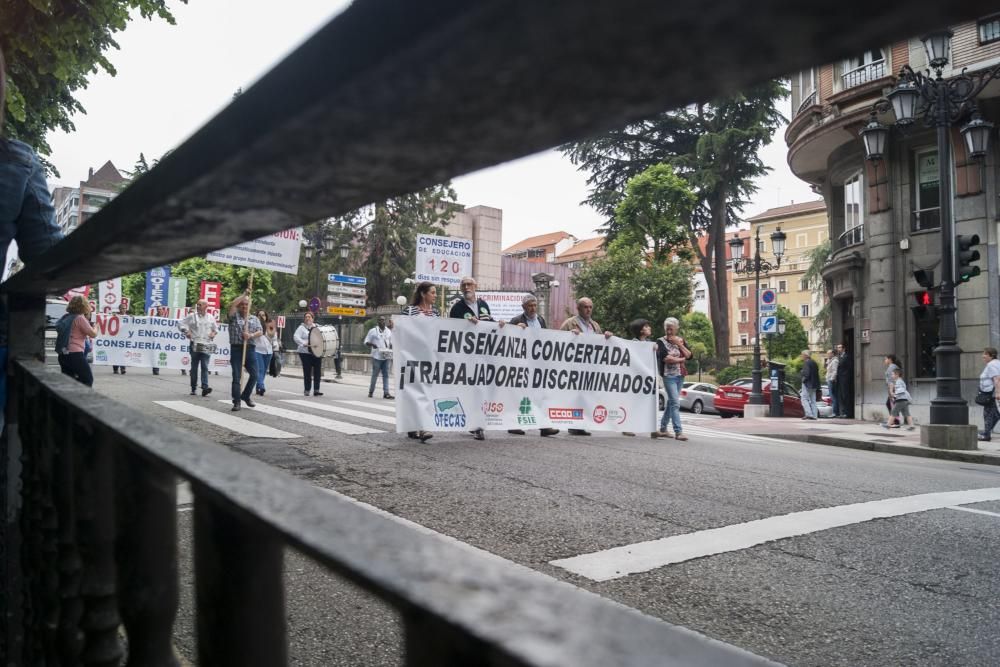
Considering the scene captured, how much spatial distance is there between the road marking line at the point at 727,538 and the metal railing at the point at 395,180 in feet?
9.45

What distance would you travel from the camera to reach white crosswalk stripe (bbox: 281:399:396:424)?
10609 millimetres

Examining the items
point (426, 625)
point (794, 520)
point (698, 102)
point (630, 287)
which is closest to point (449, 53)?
point (698, 102)

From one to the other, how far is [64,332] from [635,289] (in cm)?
3400

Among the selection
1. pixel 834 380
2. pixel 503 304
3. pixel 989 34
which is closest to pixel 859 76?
pixel 989 34

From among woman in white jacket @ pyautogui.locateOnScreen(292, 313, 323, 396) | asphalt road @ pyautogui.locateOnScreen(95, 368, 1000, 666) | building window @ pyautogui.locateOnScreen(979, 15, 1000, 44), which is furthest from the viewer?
building window @ pyautogui.locateOnScreen(979, 15, 1000, 44)

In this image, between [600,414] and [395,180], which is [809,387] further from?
[395,180]

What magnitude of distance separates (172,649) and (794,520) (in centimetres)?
457

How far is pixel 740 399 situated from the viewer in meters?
24.5

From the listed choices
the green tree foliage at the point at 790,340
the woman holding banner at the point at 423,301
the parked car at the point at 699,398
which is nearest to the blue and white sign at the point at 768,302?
the parked car at the point at 699,398

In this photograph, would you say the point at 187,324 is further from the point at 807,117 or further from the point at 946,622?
the point at 807,117

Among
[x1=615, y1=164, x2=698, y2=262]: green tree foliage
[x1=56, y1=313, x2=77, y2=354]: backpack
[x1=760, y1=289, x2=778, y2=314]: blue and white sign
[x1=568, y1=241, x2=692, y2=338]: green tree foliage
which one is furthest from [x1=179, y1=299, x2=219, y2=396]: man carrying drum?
[x1=568, y1=241, x2=692, y2=338]: green tree foliage

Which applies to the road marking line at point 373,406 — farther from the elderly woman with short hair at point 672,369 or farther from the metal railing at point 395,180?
the metal railing at point 395,180

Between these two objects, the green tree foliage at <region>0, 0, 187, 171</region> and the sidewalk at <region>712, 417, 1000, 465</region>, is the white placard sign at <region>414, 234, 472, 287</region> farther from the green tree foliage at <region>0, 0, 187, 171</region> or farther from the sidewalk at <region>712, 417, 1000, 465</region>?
the green tree foliage at <region>0, 0, 187, 171</region>

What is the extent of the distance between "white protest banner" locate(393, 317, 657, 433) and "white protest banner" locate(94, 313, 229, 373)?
13873mm
